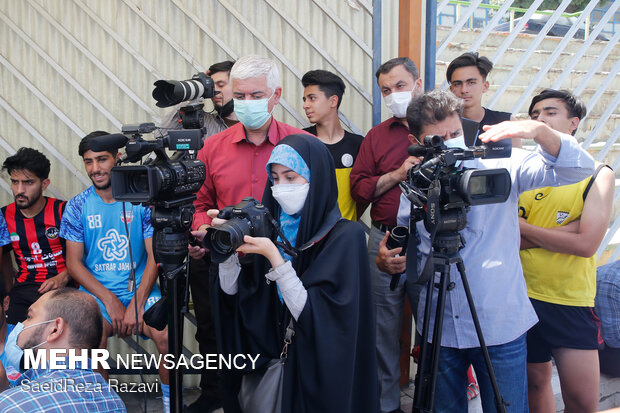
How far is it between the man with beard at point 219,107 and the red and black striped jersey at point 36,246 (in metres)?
0.91

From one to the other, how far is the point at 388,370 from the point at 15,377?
1.93 meters

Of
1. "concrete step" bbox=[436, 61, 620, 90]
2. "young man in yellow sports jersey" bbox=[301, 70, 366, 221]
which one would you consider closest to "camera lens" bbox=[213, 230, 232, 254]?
"young man in yellow sports jersey" bbox=[301, 70, 366, 221]

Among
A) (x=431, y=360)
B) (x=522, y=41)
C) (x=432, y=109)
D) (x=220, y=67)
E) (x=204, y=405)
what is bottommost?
(x=204, y=405)

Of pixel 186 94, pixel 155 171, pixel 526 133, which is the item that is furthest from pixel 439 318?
pixel 186 94

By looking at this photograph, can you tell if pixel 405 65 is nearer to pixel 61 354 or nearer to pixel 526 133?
pixel 526 133

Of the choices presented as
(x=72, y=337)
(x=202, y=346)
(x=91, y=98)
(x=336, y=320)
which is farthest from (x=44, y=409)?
(x=91, y=98)

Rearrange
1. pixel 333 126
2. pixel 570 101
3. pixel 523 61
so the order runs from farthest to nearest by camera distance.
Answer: pixel 523 61
pixel 333 126
pixel 570 101

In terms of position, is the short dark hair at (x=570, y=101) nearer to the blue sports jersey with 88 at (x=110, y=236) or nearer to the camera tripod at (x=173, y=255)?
the camera tripod at (x=173, y=255)

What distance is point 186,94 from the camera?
2188 mm

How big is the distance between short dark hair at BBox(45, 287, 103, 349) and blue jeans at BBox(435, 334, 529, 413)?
1382 mm

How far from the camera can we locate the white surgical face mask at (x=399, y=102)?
127 inches

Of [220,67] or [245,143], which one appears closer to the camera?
[245,143]

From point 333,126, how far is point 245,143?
71 centimetres

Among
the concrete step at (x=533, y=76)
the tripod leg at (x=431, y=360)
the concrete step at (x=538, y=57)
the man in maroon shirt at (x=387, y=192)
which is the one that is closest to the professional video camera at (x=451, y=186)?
the tripod leg at (x=431, y=360)
